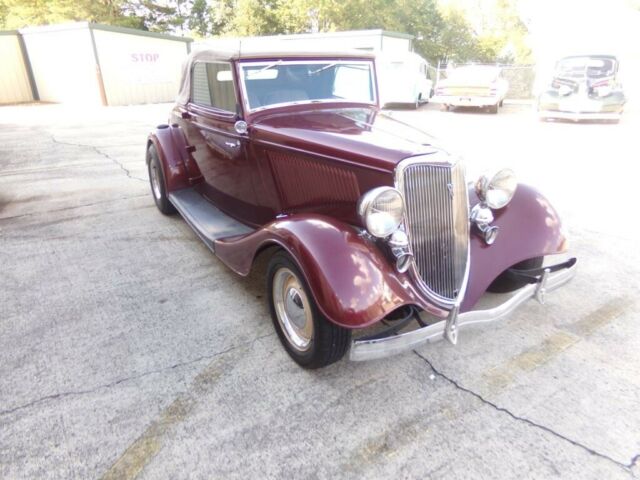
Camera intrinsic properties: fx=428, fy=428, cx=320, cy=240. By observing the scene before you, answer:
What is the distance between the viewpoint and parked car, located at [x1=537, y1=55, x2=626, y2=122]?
469 inches

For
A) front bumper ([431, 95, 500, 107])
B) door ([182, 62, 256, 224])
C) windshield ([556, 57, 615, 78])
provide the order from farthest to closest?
front bumper ([431, 95, 500, 107]) → windshield ([556, 57, 615, 78]) → door ([182, 62, 256, 224])

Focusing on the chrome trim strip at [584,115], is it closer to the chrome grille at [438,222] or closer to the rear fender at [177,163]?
the rear fender at [177,163]

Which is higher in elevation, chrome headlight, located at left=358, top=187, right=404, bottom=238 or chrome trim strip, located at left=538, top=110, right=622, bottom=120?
chrome headlight, located at left=358, top=187, right=404, bottom=238

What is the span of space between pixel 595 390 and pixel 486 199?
1.22m

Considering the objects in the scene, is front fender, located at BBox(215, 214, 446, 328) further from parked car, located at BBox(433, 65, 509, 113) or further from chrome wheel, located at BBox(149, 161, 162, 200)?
parked car, located at BBox(433, 65, 509, 113)

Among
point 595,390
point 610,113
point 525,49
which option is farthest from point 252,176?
point 525,49

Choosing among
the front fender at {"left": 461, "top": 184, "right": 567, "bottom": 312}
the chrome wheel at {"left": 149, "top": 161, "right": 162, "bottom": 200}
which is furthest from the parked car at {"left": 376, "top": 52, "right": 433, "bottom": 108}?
the front fender at {"left": 461, "top": 184, "right": 567, "bottom": 312}

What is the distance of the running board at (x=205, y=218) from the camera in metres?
3.47

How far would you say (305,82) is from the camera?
11.2ft

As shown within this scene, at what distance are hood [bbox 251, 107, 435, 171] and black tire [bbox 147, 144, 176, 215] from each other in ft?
6.63

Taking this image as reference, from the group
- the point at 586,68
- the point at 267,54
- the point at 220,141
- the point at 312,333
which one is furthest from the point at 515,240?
the point at 586,68

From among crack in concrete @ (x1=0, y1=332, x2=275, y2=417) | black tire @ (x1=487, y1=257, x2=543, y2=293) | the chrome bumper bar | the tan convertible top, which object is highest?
the tan convertible top

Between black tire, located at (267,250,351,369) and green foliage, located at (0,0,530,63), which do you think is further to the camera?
green foliage, located at (0,0,530,63)

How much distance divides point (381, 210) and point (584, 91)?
12986 mm
